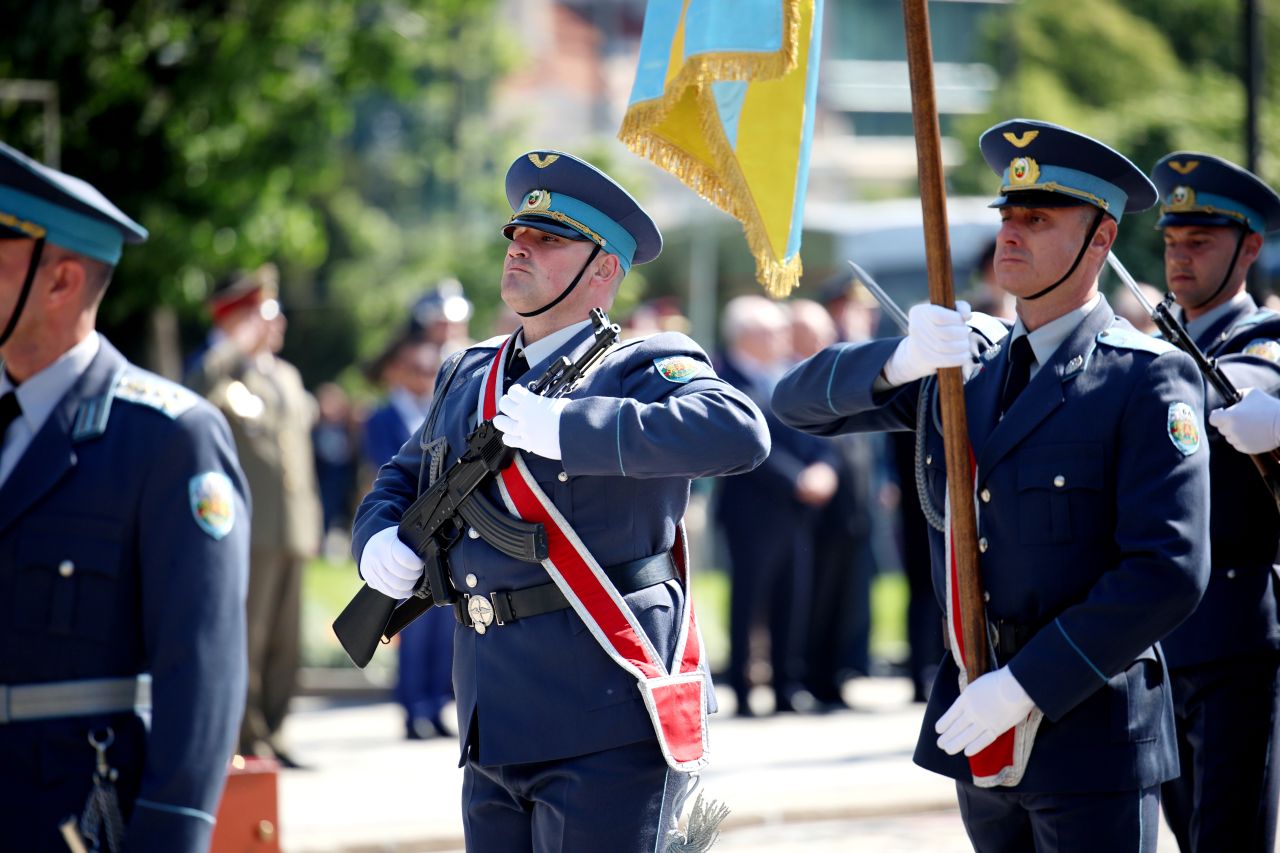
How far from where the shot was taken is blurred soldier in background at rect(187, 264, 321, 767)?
856 cm

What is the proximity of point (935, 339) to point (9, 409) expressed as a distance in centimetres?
198

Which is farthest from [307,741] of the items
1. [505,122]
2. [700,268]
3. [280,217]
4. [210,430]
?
[505,122]

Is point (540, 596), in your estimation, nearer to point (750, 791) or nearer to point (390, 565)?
point (390, 565)

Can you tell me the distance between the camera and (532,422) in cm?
386

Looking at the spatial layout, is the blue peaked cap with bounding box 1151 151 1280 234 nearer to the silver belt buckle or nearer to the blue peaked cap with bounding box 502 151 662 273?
the blue peaked cap with bounding box 502 151 662 273

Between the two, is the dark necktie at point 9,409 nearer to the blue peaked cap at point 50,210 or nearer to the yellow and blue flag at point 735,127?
the blue peaked cap at point 50,210

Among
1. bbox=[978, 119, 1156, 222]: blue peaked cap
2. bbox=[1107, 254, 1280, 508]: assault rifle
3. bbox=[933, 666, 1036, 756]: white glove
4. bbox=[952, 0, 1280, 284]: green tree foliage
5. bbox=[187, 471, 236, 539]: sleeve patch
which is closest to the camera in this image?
bbox=[187, 471, 236, 539]: sleeve patch

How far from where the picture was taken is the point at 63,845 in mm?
3486

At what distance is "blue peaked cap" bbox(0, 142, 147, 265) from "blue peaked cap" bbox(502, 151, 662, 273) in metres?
0.90

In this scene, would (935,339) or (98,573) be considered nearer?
(98,573)

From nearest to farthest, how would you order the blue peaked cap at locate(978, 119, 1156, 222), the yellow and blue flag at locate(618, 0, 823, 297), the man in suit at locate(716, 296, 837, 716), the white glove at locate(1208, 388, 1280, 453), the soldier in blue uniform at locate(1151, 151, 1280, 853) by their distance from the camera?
1. the blue peaked cap at locate(978, 119, 1156, 222)
2. the yellow and blue flag at locate(618, 0, 823, 297)
3. the white glove at locate(1208, 388, 1280, 453)
4. the soldier in blue uniform at locate(1151, 151, 1280, 853)
5. the man in suit at locate(716, 296, 837, 716)

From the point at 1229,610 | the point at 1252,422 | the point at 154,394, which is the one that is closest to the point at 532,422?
the point at 154,394

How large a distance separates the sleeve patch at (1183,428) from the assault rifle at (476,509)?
3.98ft

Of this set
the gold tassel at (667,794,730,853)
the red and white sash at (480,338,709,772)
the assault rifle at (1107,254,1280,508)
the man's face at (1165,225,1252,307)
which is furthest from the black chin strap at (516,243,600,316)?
the man's face at (1165,225,1252,307)
